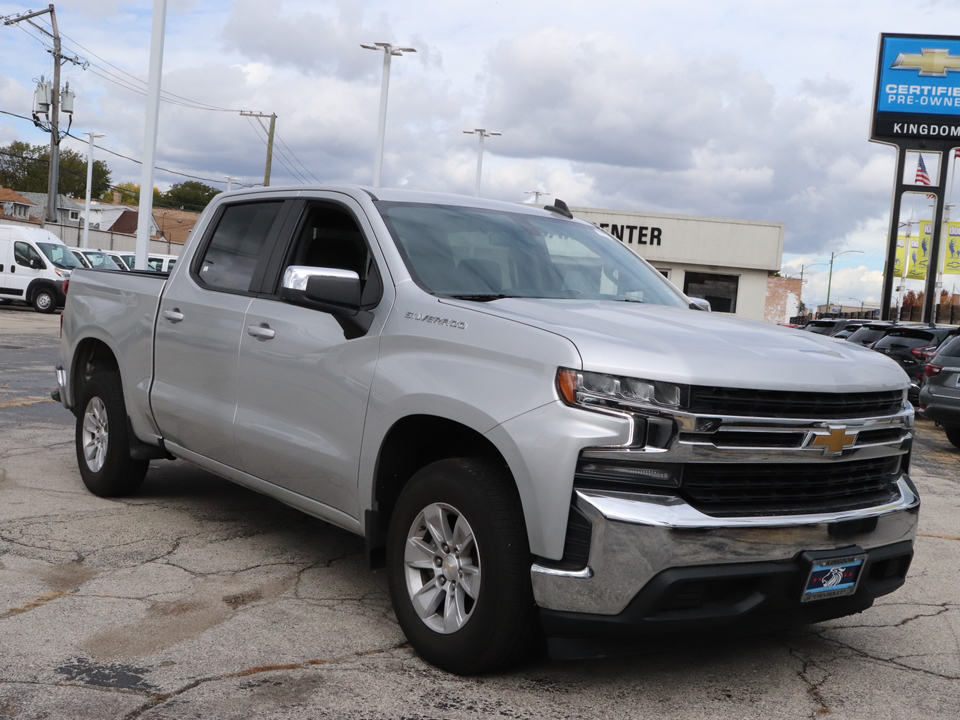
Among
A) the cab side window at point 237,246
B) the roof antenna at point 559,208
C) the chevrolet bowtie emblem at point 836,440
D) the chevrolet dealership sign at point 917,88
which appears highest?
the chevrolet dealership sign at point 917,88

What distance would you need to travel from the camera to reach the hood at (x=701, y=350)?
11.3 feet

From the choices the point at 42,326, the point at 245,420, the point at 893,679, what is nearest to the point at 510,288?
the point at 245,420

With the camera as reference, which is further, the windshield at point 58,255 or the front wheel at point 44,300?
the windshield at point 58,255

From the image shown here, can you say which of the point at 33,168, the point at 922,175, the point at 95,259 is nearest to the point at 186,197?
the point at 33,168

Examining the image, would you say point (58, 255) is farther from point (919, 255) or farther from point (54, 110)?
point (919, 255)

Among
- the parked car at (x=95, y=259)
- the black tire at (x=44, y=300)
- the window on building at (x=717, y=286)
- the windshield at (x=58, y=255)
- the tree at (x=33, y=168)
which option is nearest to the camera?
the black tire at (x=44, y=300)

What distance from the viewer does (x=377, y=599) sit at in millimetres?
4801

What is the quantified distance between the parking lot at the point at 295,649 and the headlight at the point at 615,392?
891 millimetres

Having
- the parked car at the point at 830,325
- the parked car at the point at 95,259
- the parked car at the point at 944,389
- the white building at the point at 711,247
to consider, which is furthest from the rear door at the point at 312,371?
the white building at the point at 711,247

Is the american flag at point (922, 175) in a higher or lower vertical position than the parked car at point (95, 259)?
higher

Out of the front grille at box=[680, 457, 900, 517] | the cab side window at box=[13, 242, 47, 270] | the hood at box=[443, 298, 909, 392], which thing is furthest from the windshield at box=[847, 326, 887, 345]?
the cab side window at box=[13, 242, 47, 270]

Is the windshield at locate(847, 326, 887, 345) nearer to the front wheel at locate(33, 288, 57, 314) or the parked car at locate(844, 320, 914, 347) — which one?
the parked car at locate(844, 320, 914, 347)

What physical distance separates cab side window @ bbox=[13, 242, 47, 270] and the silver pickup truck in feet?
86.4

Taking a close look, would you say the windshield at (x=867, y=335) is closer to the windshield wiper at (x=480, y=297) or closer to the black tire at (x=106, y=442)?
the black tire at (x=106, y=442)
